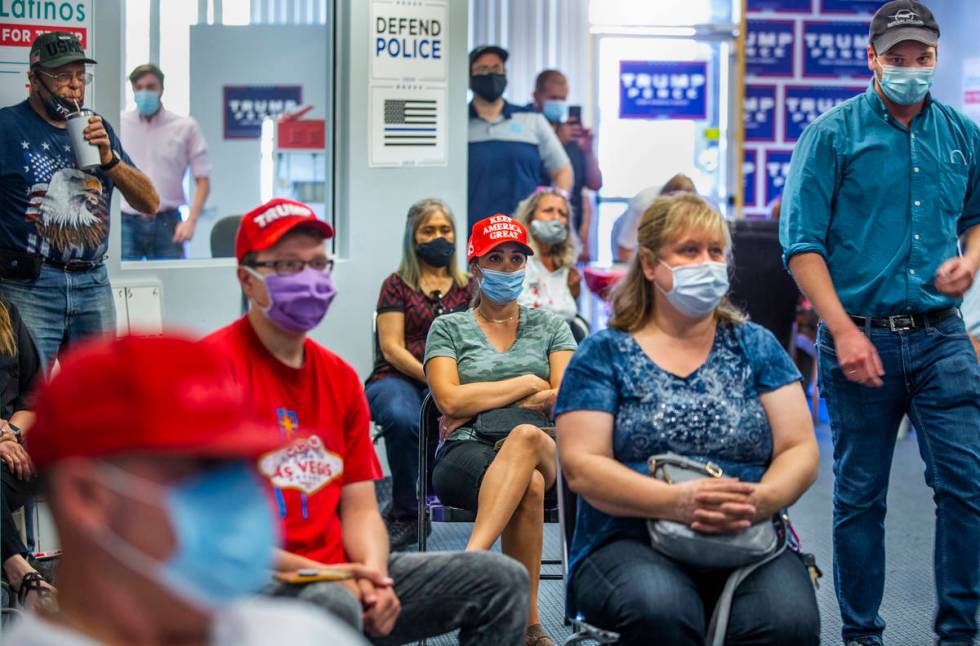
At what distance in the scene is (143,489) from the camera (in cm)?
133

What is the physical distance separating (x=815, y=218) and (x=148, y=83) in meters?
3.63

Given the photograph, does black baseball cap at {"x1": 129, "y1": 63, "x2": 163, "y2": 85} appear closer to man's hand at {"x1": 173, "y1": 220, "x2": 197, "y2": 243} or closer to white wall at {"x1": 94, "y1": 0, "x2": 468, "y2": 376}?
white wall at {"x1": 94, "y1": 0, "x2": 468, "y2": 376}

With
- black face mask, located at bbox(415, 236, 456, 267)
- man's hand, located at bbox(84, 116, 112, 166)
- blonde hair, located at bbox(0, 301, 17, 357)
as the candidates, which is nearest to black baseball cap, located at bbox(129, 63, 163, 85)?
man's hand, located at bbox(84, 116, 112, 166)

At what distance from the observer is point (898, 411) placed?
11.2 ft

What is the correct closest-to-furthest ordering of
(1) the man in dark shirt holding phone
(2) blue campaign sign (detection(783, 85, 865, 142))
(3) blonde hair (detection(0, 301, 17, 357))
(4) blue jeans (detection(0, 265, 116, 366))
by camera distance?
(3) blonde hair (detection(0, 301, 17, 357))
(4) blue jeans (detection(0, 265, 116, 366))
(1) the man in dark shirt holding phone
(2) blue campaign sign (detection(783, 85, 865, 142))

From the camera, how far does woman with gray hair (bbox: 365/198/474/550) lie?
15.7 feet

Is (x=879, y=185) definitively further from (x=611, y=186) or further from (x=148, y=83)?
(x=611, y=186)

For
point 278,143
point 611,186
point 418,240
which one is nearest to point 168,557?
point 418,240

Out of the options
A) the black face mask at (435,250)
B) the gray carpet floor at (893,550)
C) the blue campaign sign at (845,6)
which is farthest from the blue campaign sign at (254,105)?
the blue campaign sign at (845,6)

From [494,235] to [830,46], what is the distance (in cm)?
685

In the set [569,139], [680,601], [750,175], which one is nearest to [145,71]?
[569,139]

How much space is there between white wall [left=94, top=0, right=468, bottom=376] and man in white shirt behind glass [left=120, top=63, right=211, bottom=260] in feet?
0.50

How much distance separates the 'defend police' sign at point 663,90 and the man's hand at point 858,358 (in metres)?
6.49

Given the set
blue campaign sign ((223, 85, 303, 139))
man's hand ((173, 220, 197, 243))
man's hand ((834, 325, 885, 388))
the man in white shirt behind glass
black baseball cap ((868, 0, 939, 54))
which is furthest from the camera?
blue campaign sign ((223, 85, 303, 139))
